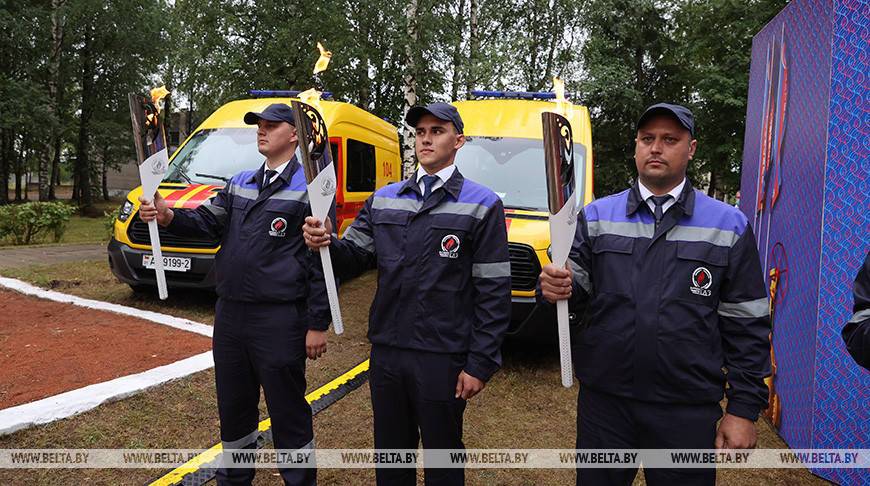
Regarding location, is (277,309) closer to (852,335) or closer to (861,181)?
(852,335)

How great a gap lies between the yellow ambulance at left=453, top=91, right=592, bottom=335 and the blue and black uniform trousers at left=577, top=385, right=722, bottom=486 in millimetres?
2729

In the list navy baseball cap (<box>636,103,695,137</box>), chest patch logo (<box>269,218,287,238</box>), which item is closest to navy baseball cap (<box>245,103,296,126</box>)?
chest patch logo (<box>269,218,287,238</box>)

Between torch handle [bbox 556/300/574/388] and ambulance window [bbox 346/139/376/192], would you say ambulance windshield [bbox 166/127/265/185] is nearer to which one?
ambulance window [bbox 346/139/376/192]

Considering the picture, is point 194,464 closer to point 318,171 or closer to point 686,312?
point 318,171

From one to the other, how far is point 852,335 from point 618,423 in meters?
0.88

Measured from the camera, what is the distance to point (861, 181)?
3613 millimetres

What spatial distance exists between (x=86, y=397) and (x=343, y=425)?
1.77 metres

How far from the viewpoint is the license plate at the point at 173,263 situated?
6621mm

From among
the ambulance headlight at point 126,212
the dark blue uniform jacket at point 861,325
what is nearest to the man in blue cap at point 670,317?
the dark blue uniform jacket at point 861,325

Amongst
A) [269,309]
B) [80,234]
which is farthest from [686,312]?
[80,234]

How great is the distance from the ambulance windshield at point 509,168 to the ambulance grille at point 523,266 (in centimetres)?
66

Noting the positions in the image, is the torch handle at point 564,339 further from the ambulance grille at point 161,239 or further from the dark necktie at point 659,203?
the ambulance grille at point 161,239

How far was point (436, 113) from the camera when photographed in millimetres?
2828

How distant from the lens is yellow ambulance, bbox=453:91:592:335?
5348 millimetres
